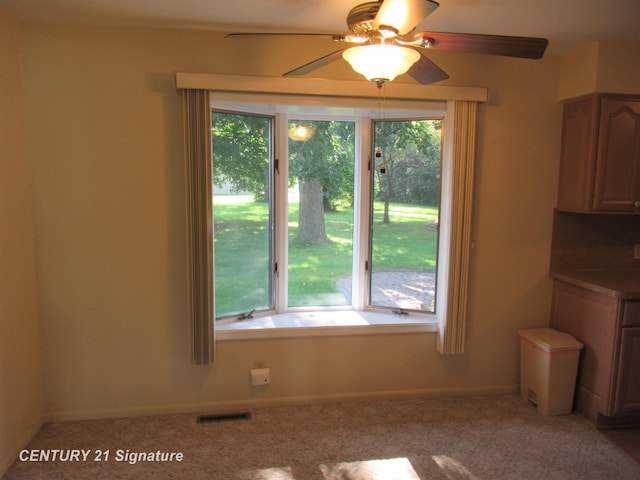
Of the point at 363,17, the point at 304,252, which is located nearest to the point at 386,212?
the point at 304,252

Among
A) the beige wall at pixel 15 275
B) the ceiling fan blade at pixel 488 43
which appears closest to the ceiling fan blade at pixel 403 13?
the ceiling fan blade at pixel 488 43

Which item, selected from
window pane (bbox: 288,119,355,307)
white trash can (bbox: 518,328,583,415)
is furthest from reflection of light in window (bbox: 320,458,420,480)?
window pane (bbox: 288,119,355,307)

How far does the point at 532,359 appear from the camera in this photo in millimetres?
2967

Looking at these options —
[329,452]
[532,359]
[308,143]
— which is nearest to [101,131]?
[308,143]

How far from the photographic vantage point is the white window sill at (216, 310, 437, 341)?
9.48ft

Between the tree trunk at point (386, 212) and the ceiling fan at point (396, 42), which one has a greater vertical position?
the ceiling fan at point (396, 42)

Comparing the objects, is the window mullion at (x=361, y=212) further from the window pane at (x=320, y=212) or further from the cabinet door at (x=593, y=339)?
the cabinet door at (x=593, y=339)

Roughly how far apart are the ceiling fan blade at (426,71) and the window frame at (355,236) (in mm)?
822

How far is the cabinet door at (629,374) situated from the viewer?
2.60 metres

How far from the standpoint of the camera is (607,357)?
267 cm

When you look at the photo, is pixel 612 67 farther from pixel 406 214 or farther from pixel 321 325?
pixel 321 325

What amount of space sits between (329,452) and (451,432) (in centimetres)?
77

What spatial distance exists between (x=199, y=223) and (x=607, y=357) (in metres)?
2.59

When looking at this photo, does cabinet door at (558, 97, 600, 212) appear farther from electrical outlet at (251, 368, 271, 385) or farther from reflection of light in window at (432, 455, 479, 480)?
electrical outlet at (251, 368, 271, 385)
